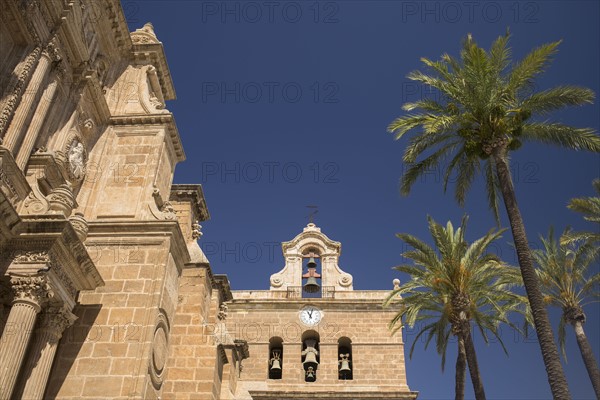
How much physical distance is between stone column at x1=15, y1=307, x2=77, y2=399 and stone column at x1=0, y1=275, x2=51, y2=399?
469 mm

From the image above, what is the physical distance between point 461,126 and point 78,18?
9.68m

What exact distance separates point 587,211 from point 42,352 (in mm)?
17819

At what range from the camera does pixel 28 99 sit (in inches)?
424

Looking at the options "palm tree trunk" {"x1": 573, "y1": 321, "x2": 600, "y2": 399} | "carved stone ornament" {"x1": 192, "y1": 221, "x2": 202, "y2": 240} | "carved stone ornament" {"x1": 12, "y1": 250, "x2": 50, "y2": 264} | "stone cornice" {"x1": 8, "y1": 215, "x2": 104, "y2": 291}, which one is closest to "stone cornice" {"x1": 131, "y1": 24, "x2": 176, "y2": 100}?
"carved stone ornament" {"x1": 192, "y1": 221, "x2": 202, "y2": 240}

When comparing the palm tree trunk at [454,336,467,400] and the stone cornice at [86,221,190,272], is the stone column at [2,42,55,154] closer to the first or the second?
the stone cornice at [86,221,190,272]

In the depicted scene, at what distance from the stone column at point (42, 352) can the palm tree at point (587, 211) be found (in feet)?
54.9

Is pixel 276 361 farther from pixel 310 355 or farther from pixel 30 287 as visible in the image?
pixel 30 287

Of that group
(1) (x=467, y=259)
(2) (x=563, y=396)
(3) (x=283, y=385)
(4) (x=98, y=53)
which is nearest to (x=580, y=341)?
(1) (x=467, y=259)

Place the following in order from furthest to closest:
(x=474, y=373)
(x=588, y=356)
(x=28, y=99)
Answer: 1. (x=588, y=356)
2. (x=474, y=373)
3. (x=28, y=99)

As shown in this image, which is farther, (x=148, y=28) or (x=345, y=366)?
(x=345, y=366)

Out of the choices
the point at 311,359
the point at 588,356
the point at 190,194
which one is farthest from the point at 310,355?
the point at 190,194

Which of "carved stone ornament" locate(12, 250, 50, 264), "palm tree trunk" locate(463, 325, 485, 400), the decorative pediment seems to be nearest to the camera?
"carved stone ornament" locate(12, 250, 50, 264)

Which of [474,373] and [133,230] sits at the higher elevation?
[133,230]

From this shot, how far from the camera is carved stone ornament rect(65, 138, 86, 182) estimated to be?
12.2m
